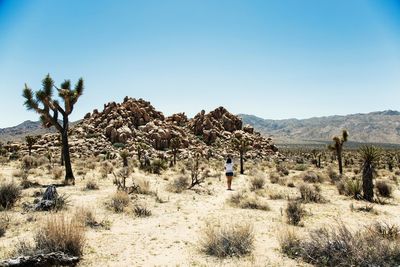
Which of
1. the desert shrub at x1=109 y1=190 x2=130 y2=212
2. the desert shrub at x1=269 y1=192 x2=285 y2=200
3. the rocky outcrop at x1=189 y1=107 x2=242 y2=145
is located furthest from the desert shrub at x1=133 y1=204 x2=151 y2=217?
the rocky outcrop at x1=189 y1=107 x2=242 y2=145

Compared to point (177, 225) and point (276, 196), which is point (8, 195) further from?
point (276, 196)

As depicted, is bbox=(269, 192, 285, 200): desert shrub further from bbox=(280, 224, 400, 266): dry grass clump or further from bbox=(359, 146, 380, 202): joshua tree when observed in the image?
bbox=(280, 224, 400, 266): dry grass clump

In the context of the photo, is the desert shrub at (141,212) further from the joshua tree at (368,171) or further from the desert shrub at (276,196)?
the joshua tree at (368,171)

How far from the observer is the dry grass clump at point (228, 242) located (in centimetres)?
707

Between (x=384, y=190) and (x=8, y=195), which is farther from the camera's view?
(x=384, y=190)

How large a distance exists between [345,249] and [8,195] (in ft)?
35.4

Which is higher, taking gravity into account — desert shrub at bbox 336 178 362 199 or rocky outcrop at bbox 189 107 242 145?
rocky outcrop at bbox 189 107 242 145

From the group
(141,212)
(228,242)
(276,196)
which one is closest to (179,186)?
(276,196)

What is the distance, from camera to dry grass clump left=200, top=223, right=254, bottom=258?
279 inches

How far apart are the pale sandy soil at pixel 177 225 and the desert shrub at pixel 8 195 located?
0.26m

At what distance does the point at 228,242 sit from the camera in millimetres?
7281

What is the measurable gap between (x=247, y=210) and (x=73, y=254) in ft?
22.1

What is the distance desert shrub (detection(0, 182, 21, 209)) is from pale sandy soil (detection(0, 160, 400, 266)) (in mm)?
259

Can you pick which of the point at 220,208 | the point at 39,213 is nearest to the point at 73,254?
the point at 39,213
